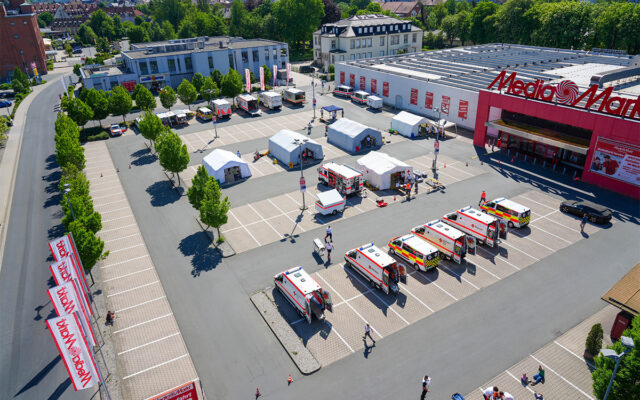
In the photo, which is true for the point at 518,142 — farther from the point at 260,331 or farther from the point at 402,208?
the point at 260,331

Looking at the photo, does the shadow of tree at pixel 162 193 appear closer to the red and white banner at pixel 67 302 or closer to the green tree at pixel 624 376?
the red and white banner at pixel 67 302

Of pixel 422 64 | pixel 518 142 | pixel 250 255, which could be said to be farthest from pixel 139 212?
pixel 422 64

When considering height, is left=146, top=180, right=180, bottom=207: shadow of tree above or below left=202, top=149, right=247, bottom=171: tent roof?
below

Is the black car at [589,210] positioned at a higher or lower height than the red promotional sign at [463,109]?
lower

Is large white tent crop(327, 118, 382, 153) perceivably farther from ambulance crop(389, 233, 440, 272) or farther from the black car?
the black car

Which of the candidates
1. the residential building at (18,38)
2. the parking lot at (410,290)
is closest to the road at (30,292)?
the parking lot at (410,290)

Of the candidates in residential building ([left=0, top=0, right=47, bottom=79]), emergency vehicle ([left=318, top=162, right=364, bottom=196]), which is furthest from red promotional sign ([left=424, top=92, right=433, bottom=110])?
residential building ([left=0, top=0, right=47, bottom=79])

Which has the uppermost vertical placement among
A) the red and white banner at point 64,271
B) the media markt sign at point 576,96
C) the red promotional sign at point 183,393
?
the media markt sign at point 576,96
